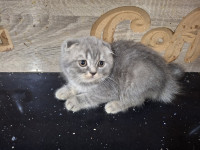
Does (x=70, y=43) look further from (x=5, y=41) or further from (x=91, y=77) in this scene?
(x=5, y=41)

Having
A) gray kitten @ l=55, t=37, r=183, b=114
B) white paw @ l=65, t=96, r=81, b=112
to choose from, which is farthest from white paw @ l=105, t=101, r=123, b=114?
white paw @ l=65, t=96, r=81, b=112

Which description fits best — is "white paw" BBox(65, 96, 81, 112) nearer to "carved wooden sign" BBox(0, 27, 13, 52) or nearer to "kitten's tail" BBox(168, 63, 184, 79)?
"carved wooden sign" BBox(0, 27, 13, 52)

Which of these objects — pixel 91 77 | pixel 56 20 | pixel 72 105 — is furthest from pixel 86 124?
pixel 56 20

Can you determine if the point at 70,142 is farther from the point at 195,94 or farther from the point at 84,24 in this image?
the point at 195,94

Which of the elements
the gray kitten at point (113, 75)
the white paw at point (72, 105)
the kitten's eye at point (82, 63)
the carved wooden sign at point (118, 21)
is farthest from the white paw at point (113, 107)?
the carved wooden sign at point (118, 21)

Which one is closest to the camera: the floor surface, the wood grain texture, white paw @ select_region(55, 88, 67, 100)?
the floor surface

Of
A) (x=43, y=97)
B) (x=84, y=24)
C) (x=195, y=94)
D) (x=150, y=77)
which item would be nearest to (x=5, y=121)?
(x=43, y=97)
